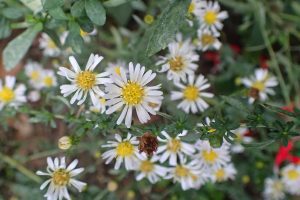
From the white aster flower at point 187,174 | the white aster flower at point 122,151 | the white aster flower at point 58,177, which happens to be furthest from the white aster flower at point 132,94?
the white aster flower at point 187,174

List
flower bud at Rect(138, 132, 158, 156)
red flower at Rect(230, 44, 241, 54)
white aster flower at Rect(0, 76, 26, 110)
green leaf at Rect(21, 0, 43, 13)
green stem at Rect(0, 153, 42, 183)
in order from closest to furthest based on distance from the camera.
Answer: flower bud at Rect(138, 132, 158, 156), green leaf at Rect(21, 0, 43, 13), white aster flower at Rect(0, 76, 26, 110), green stem at Rect(0, 153, 42, 183), red flower at Rect(230, 44, 241, 54)

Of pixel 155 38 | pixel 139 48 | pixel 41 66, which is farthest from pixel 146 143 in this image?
pixel 41 66

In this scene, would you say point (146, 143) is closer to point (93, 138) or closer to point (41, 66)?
point (93, 138)

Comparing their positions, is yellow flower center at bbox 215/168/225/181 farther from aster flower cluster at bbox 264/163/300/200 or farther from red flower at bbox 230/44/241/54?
red flower at bbox 230/44/241/54

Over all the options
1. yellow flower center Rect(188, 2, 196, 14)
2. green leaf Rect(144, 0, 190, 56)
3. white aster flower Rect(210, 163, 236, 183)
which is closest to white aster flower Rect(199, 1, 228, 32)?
yellow flower center Rect(188, 2, 196, 14)

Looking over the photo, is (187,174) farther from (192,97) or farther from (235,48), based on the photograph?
(235,48)

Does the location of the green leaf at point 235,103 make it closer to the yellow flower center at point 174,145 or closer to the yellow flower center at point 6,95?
the yellow flower center at point 174,145
